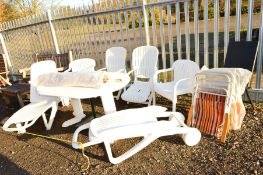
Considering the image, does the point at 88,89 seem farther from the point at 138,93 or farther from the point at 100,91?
the point at 138,93

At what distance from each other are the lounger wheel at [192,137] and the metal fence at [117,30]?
174cm

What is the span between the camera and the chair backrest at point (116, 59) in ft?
17.2

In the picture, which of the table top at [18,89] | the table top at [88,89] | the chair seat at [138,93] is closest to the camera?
the table top at [88,89]

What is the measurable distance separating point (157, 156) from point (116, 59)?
2.72 meters

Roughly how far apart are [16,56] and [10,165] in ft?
22.5

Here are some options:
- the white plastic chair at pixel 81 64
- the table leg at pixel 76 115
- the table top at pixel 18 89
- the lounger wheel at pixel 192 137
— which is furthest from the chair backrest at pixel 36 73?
the lounger wheel at pixel 192 137

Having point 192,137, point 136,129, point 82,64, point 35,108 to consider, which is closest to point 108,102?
point 136,129

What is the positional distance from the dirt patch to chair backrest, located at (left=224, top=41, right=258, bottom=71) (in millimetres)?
805

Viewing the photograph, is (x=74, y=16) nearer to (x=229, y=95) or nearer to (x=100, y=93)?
(x=100, y=93)

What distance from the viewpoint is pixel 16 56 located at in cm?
930

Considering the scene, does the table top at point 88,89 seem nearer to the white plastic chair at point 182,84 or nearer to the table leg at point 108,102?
the table leg at point 108,102

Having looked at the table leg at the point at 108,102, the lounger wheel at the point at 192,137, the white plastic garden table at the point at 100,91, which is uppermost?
the white plastic garden table at the point at 100,91

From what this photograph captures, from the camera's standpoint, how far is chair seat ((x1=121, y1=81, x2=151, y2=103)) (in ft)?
14.0

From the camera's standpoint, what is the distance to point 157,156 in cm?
319
